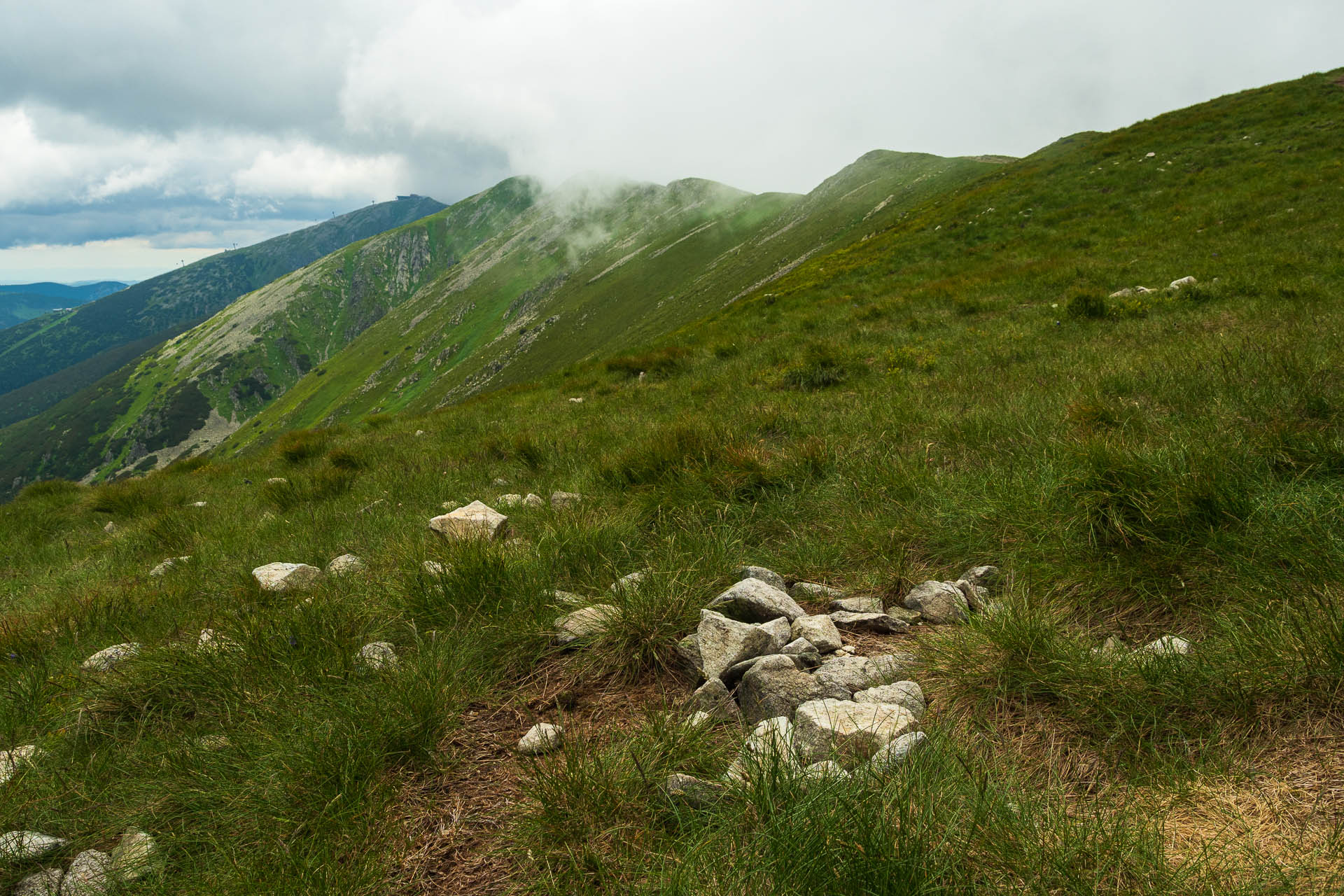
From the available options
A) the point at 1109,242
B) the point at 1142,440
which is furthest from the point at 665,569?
the point at 1109,242

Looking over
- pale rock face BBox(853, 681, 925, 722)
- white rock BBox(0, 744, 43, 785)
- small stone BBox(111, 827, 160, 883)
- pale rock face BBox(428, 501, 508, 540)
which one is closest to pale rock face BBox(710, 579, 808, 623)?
pale rock face BBox(853, 681, 925, 722)

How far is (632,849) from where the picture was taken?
2.00m

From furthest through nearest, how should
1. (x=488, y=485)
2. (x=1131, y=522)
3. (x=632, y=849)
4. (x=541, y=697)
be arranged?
1. (x=488, y=485)
2. (x=1131, y=522)
3. (x=541, y=697)
4. (x=632, y=849)

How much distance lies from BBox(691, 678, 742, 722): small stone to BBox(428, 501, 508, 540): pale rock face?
7.74 ft

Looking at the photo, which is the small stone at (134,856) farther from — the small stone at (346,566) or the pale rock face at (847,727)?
the pale rock face at (847,727)

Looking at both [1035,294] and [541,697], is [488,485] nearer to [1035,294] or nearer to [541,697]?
[541,697]

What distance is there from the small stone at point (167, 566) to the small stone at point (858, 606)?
6.22 meters

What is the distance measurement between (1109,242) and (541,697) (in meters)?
21.3

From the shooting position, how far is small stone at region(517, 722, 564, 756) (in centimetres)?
259

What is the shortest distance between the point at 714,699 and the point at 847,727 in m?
0.68

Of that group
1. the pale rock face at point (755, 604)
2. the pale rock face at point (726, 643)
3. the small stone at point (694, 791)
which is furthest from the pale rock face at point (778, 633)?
the small stone at point (694, 791)

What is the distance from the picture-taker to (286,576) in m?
4.52

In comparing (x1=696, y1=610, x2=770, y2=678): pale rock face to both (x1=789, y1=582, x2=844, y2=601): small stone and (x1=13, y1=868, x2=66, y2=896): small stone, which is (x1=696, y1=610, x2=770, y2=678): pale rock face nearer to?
(x1=789, y1=582, x2=844, y2=601): small stone

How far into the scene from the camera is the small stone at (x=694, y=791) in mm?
2107
